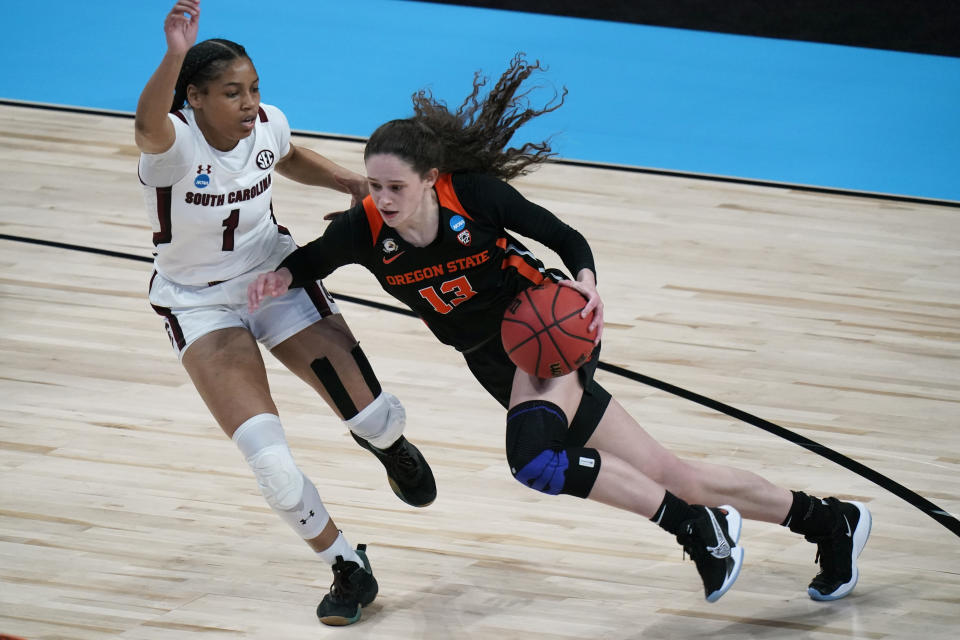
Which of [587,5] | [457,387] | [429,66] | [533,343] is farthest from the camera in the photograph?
[587,5]

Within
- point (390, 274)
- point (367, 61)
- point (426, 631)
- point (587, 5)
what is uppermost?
point (587, 5)

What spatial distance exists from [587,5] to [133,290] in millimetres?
7352

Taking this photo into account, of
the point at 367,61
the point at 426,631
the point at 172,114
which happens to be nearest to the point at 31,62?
the point at 367,61

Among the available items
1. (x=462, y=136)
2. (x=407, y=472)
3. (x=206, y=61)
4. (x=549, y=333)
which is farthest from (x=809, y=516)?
(x=206, y=61)

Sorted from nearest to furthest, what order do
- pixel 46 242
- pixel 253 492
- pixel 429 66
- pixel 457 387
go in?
pixel 253 492, pixel 457 387, pixel 46 242, pixel 429 66

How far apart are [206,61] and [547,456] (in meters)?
1.48

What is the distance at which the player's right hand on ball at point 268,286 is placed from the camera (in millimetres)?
3680

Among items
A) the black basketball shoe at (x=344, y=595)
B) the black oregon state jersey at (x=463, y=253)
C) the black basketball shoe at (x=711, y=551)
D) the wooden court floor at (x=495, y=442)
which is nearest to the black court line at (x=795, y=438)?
the wooden court floor at (x=495, y=442)

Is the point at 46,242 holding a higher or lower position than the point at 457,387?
lower

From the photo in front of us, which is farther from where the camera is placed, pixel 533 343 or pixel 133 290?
pixel 133 290

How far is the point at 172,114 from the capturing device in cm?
370

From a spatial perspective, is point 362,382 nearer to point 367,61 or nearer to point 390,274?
point 390,274

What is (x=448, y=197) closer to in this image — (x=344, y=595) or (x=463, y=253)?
(x=463, y=253)

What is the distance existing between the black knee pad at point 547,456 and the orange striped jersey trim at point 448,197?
0.59 m
